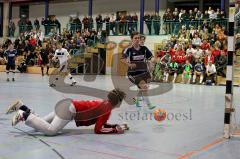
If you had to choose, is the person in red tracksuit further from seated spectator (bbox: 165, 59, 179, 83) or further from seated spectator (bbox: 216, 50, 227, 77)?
seated spectator (bbox: 165, 59, 179, 83)

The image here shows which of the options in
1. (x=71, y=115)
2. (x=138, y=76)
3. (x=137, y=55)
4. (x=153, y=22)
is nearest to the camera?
(x=71, y=115)

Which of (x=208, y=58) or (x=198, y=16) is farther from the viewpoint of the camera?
(x=198, y=16)

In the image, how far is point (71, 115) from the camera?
6508 mm

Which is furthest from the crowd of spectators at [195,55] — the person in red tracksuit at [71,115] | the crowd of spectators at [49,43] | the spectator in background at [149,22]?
the person in red tracksuit at [71,115]

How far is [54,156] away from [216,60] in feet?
55.9

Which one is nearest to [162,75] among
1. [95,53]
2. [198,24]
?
[198,24]

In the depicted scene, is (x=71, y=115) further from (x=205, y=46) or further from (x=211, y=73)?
(x=205, y=46)

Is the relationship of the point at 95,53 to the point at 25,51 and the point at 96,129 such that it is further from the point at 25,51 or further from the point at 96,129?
the point at 96,129

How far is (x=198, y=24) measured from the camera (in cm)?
2430

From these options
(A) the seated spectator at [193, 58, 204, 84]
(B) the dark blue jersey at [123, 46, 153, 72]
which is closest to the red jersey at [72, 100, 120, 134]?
(B) the dark blue jersey at [123, 46, 153, 72]

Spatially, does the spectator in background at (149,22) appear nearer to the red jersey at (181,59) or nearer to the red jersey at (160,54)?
the red jersey at (160,54)

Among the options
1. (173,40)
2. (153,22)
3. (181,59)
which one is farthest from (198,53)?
(153,22)

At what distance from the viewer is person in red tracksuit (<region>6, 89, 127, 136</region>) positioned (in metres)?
6.38

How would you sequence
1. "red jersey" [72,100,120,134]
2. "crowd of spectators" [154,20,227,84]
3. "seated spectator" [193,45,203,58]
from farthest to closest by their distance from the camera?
1. "seated spectator" [193,45,203,58]
2. "crowd of spectators" [154,20,227,84]
3. "red jersey" [72,100,120,134]
